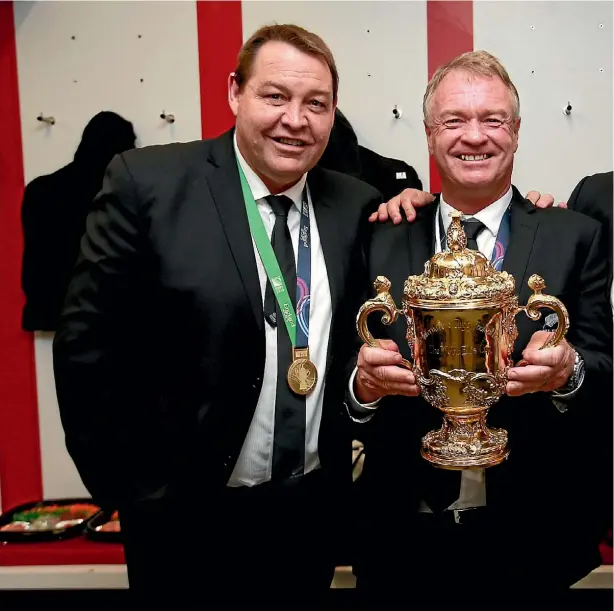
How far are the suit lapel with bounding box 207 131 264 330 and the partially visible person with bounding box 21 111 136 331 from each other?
53.6 inches

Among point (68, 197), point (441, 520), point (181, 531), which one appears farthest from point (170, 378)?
point (68, 197)

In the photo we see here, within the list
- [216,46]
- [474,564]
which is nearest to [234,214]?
[474,564]

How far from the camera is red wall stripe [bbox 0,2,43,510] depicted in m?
3.25

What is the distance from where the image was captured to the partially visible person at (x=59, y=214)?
312 centimetres

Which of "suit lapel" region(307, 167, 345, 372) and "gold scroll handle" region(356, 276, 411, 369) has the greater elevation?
"suit lapel" region(307, 167, 345, 372)

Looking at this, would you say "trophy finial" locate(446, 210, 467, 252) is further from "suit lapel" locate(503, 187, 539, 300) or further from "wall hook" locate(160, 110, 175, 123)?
"wall hook" locate(160, 110, 175, 123)

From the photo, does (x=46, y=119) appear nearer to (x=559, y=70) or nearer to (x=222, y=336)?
(x=222, y=336)

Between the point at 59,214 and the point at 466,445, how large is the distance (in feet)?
7.45

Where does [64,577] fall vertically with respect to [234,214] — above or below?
below

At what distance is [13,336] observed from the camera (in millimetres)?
3410

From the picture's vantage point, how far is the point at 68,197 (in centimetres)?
317

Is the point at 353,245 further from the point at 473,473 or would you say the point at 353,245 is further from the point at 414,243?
the point at 473,473

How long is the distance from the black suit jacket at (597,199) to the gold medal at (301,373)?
832 millimetres

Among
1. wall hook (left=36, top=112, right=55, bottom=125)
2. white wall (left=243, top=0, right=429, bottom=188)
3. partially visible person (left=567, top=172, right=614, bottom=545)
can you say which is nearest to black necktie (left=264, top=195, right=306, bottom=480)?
partially visible person (left=567, top=172, right=614, bottom=545)
